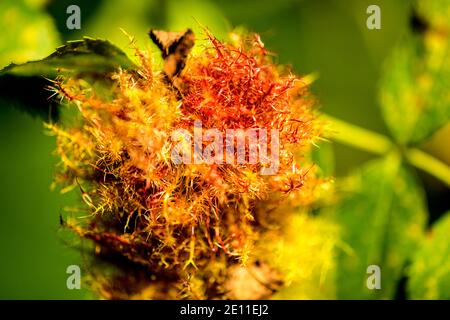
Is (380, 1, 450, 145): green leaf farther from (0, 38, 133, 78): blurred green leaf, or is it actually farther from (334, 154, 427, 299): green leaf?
(0, 38, 133, 78): blurred green leaf

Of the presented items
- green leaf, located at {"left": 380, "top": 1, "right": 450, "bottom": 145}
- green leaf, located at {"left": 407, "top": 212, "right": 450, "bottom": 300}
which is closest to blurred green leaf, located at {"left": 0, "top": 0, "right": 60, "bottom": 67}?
green leaf, located at {"left": 380, "top": 1, "right": 450, "bottom": 145}

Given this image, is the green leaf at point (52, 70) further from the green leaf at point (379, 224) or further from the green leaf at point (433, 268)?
the green leaf at point (433, 268)

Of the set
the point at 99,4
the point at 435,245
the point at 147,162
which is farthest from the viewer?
the point at 99,4

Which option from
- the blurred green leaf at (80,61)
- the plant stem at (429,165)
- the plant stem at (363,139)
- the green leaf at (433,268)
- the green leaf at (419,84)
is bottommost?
the green leaf at (433,268)

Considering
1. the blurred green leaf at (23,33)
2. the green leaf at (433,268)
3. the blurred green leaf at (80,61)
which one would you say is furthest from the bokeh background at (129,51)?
the green leaf at (433,268)
